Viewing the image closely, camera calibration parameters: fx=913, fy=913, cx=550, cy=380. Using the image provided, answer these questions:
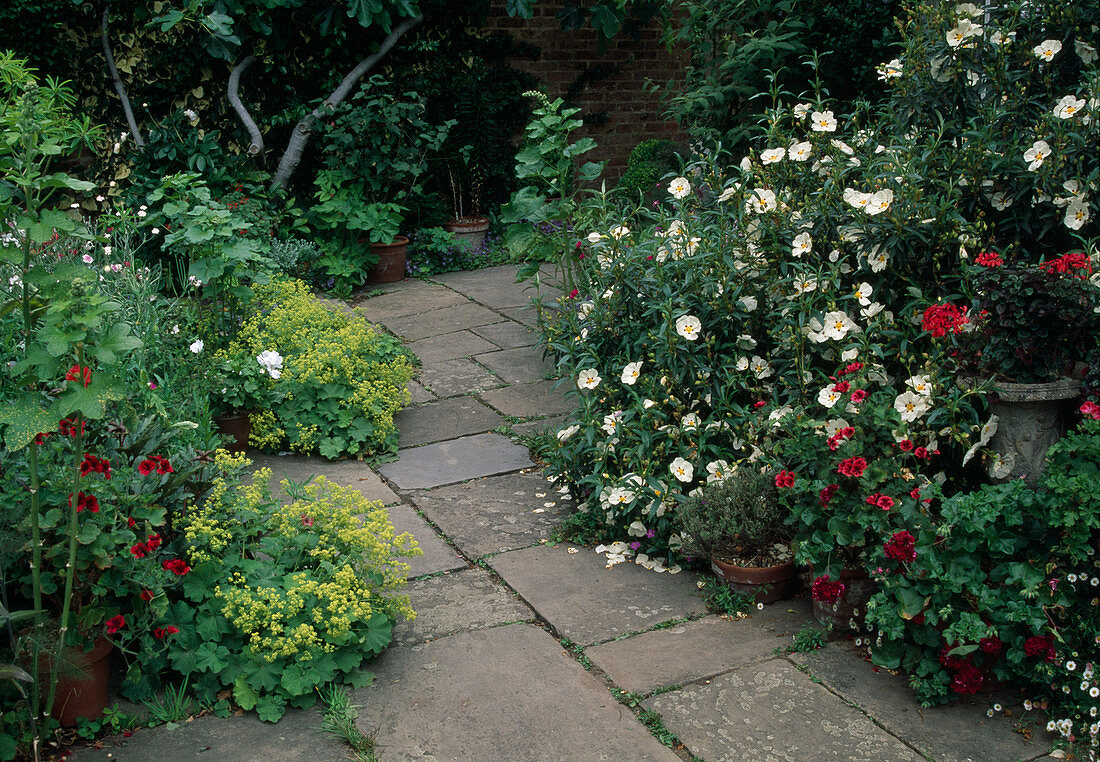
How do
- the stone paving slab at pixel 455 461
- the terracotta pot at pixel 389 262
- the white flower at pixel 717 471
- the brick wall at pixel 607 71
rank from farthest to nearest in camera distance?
the brick wall at pixel 607 71, the terracotta pot at pixel 389 262, the stone paving slab at pixel 455 461, the white flower at pixel 717 471

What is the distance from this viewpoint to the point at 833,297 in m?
2.95

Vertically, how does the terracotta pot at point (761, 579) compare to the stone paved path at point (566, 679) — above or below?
above

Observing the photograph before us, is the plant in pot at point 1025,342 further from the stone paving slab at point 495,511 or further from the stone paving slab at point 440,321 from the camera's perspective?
the stone paving slab at point 440,321

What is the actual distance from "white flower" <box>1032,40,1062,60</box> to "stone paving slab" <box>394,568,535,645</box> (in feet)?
8.05

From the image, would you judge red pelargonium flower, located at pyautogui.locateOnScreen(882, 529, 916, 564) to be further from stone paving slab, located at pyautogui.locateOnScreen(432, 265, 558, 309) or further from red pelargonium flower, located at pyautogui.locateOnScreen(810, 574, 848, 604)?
stone paving slab, located at pyautogui.locateOnScreen(432, 265, 558, 309)

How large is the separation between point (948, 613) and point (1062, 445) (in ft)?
1.66

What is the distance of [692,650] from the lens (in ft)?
8.56

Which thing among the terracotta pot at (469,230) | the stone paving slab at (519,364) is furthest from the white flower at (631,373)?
the terracotta pot at (469,230)

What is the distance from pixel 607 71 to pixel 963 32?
5.95 meters

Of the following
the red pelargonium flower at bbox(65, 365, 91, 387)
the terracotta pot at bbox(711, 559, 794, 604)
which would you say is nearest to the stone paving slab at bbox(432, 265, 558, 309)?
the terracotta pot at bbox(711, 559, 794, 604)

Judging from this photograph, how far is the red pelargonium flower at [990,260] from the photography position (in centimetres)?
268

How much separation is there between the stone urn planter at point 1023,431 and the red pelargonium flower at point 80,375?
233 centimetres

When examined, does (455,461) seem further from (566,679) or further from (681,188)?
(566,679)

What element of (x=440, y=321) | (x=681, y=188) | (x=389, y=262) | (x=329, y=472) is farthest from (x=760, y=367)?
(x=389, y=262)
